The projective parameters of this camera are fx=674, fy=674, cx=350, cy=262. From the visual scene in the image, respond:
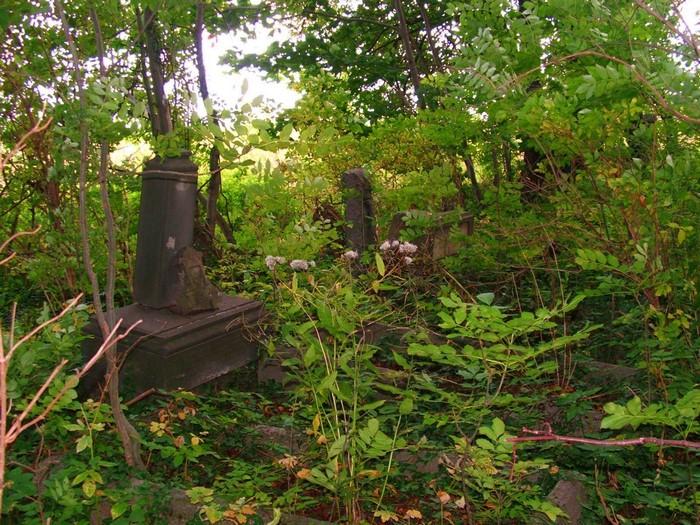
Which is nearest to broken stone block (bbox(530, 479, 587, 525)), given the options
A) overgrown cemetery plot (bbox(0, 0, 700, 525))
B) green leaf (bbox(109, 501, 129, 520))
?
overgrown cemetery plot (bbox(0, 0, 700, 525))

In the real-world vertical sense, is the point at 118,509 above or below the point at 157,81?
below

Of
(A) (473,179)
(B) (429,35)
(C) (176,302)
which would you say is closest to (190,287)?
(C) (176,302)

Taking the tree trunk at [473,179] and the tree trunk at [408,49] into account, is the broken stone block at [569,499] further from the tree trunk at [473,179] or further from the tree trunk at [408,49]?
the tree trunk at [408,49]

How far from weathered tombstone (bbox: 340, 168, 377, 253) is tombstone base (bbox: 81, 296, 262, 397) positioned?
8.12 ft

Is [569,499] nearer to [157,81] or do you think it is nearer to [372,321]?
[372,321]

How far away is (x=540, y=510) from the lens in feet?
8.14

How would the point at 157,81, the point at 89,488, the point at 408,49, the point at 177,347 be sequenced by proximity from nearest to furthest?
the point at 89,488 → the point at 177,347 → the point at 157,81 → the point at 408,49

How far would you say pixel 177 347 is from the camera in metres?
4.32

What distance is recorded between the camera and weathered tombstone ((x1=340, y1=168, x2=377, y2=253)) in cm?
715

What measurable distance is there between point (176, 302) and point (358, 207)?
3001mm

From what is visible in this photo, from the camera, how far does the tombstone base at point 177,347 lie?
4297 millimetres

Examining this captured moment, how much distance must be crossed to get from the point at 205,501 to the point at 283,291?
2.81m

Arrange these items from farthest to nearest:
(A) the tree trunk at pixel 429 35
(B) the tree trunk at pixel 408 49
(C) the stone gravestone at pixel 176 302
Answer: (A) the tree trunk at pixel 429 35 < (B) the tree trunk at pixel 408 49 < (C) the stone gravestone at pixel 176 302

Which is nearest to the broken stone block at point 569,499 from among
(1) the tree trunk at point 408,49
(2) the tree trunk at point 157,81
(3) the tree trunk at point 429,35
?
(2) the tree trunk at point 157,81
